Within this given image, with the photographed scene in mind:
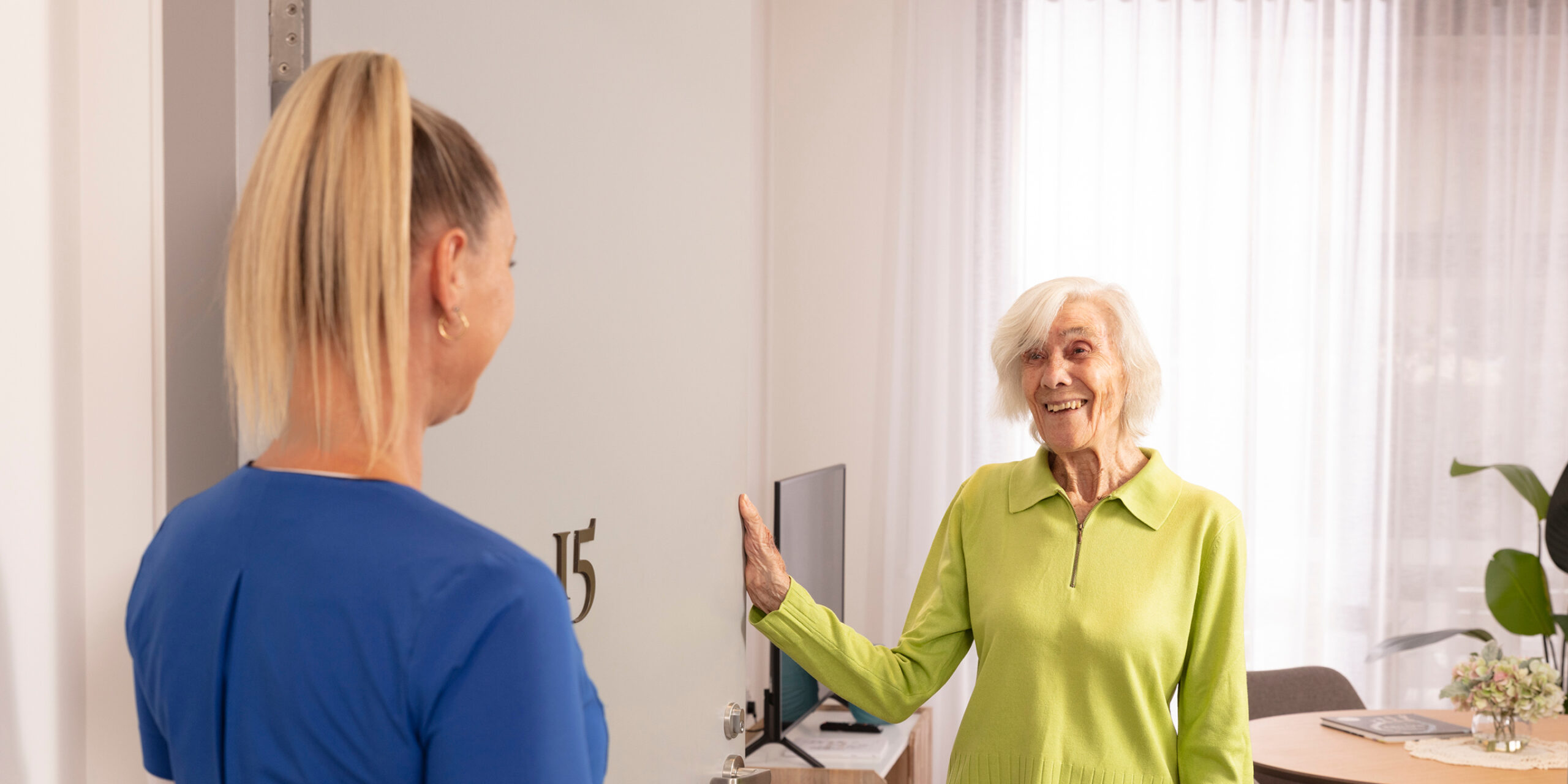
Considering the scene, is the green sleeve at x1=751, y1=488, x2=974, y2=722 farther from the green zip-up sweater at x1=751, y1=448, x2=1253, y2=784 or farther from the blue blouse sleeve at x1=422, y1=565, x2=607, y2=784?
the blue blouse sleeve at x1=422, y1=565, x2=607, y2=784

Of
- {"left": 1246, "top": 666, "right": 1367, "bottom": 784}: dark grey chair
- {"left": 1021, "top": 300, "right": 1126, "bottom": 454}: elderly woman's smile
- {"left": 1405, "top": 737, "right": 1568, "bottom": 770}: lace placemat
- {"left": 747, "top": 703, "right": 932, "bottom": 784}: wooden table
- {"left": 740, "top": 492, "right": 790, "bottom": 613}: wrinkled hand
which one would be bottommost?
{"left": 747, "top": 703, "right": 932, "bottom": 784}: wooden table

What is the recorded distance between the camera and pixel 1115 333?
1668 millimetres

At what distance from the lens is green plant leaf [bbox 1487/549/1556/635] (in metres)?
3.20

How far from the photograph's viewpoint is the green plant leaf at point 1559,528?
9.45ft

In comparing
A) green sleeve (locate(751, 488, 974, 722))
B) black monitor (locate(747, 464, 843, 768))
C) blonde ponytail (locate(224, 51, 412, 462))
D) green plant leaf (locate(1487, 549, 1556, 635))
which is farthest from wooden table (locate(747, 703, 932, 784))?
blonde ponytail (locate(224, 51, 412, 462))

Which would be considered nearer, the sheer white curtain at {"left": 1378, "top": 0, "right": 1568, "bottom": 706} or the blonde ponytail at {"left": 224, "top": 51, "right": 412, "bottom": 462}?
the blonde ponytail at {"left": 224, "top": 51, "right": 412, "bottom": 462}

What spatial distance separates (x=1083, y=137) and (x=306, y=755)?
359 centimetres

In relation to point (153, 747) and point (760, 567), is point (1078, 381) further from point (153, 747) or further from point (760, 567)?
point (153, 747)

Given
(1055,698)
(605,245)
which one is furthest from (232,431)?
(1055,698)

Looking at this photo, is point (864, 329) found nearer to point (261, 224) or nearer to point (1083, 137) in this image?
point (1083, 137)

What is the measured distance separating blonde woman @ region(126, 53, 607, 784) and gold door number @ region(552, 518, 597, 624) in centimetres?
52

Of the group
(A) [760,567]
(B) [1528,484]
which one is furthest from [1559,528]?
(A) [760,567]

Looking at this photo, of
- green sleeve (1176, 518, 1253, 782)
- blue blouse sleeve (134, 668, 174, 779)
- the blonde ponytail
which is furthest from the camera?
green sleeve (1176, 518, 1253, 782)

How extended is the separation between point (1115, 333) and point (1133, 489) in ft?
0.82
